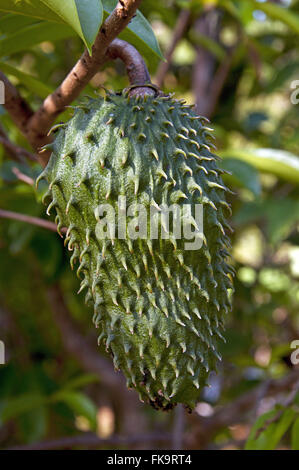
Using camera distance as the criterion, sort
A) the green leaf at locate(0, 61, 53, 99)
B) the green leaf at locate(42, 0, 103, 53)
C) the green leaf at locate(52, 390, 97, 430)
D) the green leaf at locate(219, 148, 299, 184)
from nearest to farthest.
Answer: the green leaf at locate(42, 0, 103, 53) → the green leaf at locate(0, 61, 53, 99) → the green leaf at locate(219, 148, 299, 184) → the green leaf at locate(52, 390, 97, 430)

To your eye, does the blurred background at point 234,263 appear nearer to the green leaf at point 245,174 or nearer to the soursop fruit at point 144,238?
the green leaf at point 245,174

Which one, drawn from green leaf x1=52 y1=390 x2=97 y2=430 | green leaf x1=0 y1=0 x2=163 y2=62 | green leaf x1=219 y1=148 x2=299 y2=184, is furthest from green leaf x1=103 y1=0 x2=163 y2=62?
green leaf x1=52 y1=390 x2=97 y2=430

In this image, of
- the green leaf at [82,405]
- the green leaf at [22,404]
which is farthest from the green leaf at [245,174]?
the green leaf at [22,404]

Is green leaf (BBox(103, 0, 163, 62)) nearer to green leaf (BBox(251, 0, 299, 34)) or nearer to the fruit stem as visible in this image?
the fruit stem

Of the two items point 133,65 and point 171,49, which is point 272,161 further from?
point 133,65

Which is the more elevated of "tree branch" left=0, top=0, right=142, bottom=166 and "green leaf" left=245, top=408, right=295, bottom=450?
"tree branch" left=0, top=0, right=142, bottom=166

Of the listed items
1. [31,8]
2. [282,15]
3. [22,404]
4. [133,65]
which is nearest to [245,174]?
[282,15]
